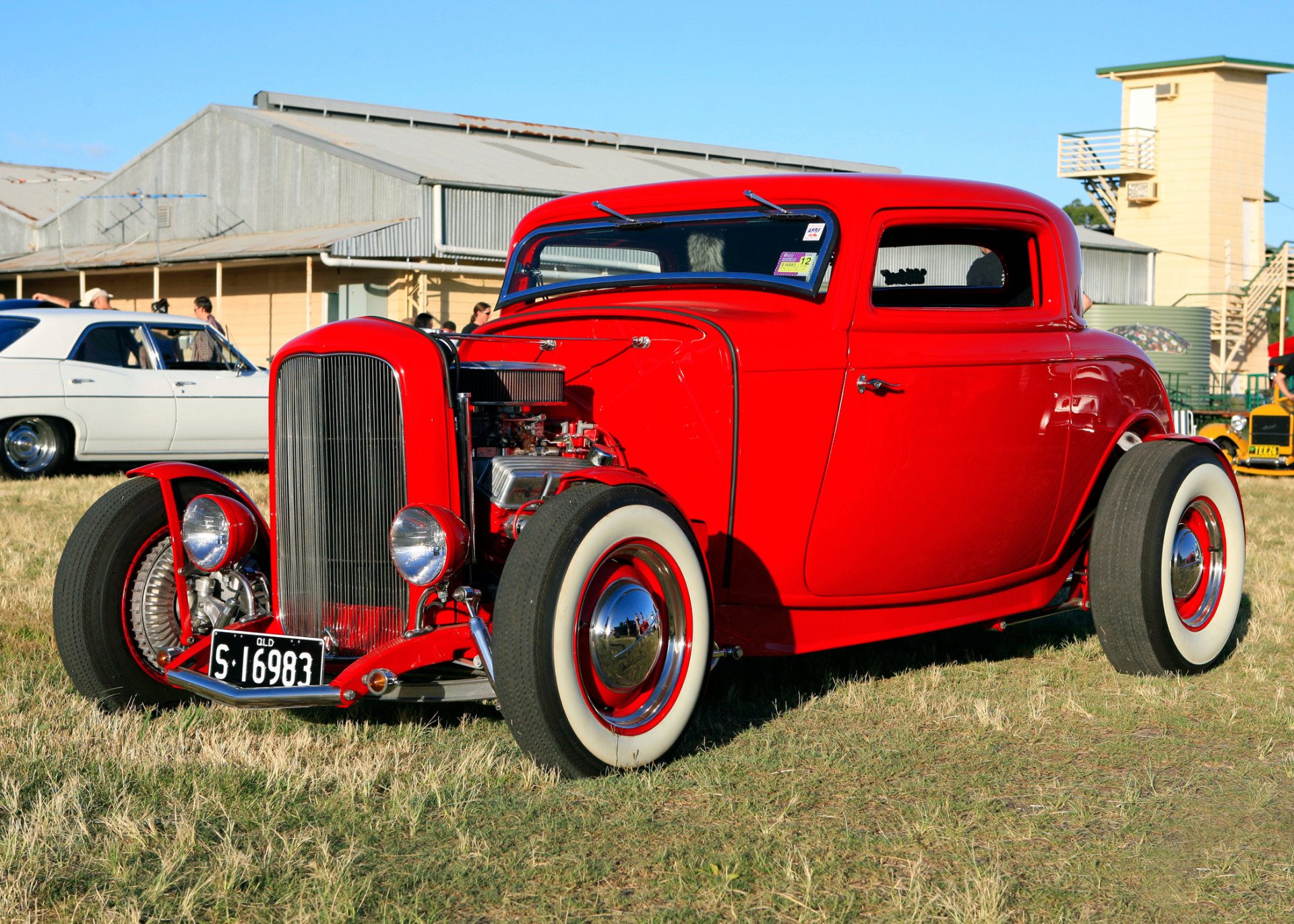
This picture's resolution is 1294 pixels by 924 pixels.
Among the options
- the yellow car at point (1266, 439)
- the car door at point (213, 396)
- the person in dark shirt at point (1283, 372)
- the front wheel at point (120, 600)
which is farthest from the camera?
the person in dark shirt at point (1283, 372)

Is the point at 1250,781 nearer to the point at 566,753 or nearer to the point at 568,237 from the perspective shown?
the point at 566,753

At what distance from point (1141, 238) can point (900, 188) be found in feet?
118

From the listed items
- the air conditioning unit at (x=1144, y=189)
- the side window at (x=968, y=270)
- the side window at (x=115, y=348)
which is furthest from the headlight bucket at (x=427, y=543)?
the air conditioning unit at (x=1144, y=189)

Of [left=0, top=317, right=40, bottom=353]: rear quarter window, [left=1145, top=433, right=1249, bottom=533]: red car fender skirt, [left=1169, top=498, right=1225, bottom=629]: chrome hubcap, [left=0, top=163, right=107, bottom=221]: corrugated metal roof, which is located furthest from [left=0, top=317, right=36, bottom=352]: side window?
[left=0, top=163, right=107, bottom=221]: corrugated metal roof

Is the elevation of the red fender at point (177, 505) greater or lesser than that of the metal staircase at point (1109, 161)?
lesser

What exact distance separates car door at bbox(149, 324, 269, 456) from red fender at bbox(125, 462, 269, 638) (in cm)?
779

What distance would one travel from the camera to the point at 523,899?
2.95 m

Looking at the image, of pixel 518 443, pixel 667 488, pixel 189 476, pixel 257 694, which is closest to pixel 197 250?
pixel 189 476

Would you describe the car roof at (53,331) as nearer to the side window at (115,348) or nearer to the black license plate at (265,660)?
the side window at (115,348)

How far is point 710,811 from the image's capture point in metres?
3.54

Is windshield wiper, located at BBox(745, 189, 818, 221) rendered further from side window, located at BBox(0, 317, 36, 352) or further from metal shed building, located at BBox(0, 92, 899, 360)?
metal shed building, located at BBox(0, 92, 899, 360)

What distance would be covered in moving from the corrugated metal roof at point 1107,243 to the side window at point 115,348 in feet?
81.5

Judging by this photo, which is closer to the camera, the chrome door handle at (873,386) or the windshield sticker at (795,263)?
the chrome door handle at (873,386)

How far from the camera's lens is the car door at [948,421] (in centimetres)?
445
